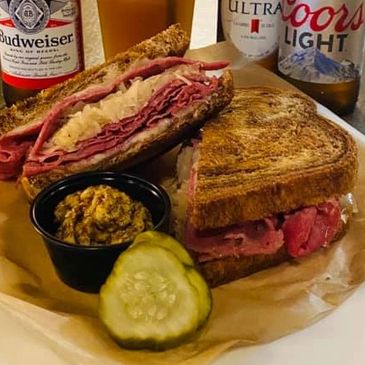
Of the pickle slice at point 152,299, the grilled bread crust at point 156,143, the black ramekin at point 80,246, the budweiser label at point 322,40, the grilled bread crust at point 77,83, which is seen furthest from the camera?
the budweiser label at point 322,40

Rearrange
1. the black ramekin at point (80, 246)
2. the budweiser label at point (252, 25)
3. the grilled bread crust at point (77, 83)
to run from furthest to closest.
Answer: the budweiser label at point (252, 25)
the grilled bread crust at point (77, 83)
the black ramekin at point (80, 246)

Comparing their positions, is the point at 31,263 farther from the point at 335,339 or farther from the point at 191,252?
the point at 335,339

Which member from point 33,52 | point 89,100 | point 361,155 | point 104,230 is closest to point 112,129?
point 89,100

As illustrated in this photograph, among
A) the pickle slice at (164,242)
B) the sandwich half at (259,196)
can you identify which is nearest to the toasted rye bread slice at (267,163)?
the sandwich half at (259,196)

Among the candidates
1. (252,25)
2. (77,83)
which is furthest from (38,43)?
(252,25)

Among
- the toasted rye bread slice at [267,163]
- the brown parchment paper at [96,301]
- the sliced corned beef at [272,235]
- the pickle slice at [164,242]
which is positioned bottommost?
the brown parchment paper at [96,301]

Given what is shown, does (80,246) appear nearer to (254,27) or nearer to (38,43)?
(38,43)

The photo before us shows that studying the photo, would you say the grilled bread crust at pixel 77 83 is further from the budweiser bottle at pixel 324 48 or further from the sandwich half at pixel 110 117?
the budweiser bottle at pixel 324 48
